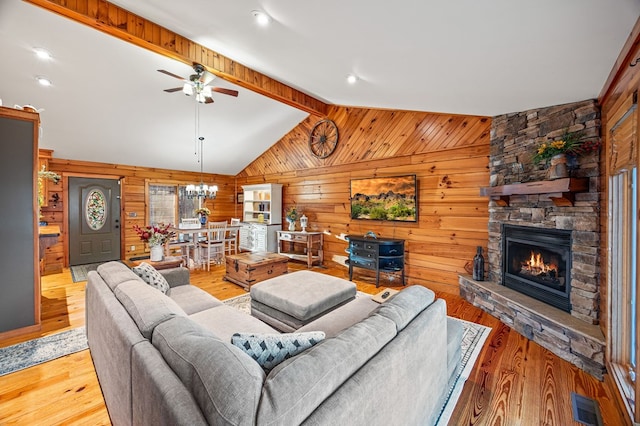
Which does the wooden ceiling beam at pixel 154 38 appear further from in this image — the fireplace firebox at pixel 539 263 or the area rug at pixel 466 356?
the fireplace firebox at pixel 539 263

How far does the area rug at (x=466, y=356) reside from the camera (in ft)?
6.22

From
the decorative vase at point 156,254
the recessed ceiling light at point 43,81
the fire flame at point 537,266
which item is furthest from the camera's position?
the decorative vase at point 156,254

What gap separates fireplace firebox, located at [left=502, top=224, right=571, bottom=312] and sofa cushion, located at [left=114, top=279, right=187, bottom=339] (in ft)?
11.6

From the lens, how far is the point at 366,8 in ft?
6.03

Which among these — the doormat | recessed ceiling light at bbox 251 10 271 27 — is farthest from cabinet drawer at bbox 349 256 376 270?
the doormat

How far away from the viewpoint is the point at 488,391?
6.80 feet

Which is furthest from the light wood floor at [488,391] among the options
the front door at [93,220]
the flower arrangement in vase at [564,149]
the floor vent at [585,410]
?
the front door at [93,220]

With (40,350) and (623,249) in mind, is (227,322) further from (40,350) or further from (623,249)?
(623,249)

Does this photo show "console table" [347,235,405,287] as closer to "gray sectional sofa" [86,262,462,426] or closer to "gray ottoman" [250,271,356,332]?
"gray ottoman" [250,271,356,332]

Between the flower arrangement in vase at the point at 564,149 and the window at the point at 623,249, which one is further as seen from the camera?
the flower arrangement in vase at the point at 564,149

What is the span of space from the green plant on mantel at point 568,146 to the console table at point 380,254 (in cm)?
237

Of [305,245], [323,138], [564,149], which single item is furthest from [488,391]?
[323,138]

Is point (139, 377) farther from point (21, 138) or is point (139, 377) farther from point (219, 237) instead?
point (219, 237)

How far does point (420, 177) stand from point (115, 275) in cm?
429
